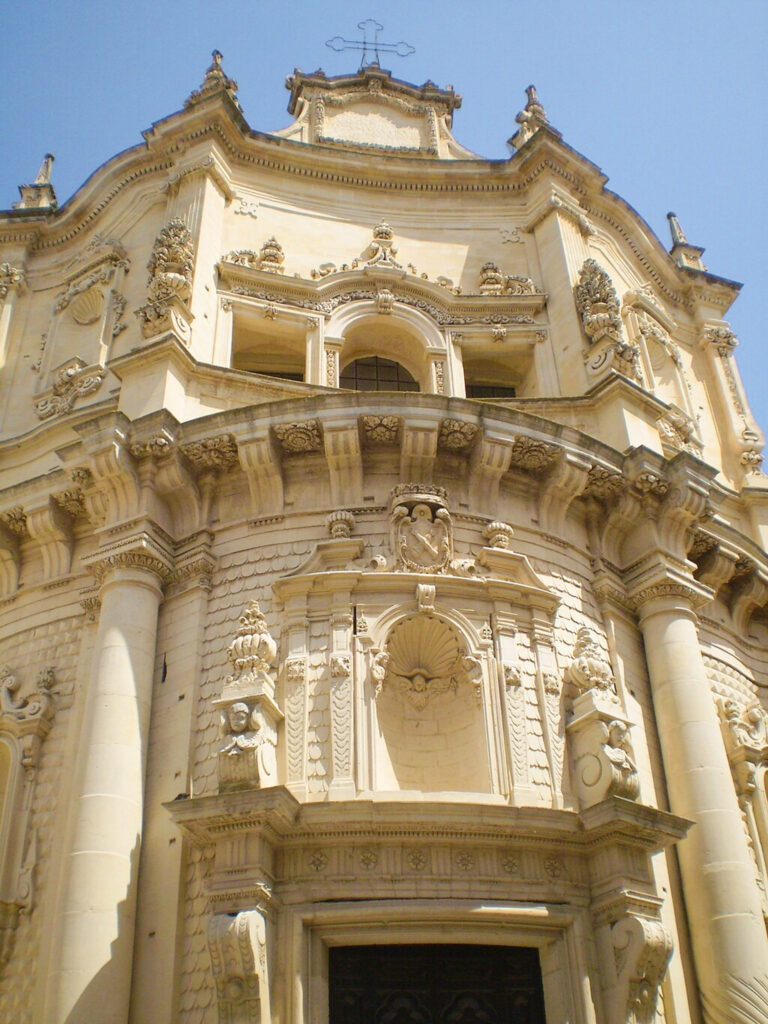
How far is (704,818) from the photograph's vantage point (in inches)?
494

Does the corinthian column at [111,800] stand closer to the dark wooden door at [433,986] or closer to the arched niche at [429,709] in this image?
the dark wooden door at [433,986]

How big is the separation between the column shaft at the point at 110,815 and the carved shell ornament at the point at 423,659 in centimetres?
296

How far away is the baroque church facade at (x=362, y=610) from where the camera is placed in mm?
10711

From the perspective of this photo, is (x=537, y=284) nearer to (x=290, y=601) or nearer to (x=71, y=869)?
(x=290, y=601)

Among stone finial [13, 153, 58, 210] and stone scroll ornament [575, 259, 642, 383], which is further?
stone finial [13, 153, 58, 210]

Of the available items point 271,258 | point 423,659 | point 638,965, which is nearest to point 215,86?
point 271,258

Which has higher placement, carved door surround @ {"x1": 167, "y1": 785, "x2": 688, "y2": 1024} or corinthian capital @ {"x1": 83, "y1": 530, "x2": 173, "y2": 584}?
corinthian capital @ {"x1": 83, "y1": 530, "x2": 173, "y2": 584}

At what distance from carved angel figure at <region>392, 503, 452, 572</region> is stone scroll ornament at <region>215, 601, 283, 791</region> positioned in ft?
6.46

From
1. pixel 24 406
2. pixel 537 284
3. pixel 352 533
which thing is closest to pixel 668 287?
pixel 537 284

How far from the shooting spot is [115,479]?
13.5 metres

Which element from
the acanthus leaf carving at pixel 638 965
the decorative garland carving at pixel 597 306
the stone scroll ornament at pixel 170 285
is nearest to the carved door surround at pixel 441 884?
the acanthus leaf carving at pixel 638 965

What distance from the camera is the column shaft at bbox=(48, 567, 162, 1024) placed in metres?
10.4

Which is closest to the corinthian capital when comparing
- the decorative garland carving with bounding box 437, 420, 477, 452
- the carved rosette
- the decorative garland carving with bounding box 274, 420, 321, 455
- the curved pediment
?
the decorative garland carving with bounding box 274, 420, 321, 455

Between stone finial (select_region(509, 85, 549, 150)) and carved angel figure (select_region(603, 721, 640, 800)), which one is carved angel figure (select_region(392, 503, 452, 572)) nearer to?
carved angel figure (select_region(603, 721, 640, 800))
